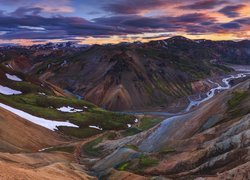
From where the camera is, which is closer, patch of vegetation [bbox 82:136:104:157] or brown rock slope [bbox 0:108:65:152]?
brown rock slope [bbox 0:108:65:152]

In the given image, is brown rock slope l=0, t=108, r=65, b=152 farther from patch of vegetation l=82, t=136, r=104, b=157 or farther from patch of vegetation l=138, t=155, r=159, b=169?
patch of vegetation l=138, t=155, r=159, b=169

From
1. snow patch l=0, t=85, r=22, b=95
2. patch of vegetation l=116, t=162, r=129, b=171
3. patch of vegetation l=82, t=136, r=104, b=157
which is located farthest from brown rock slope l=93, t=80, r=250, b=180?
snow patch l=0, t=85, r=22, b=95

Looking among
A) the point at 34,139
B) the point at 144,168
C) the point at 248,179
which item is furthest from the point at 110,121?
the point at 248,179

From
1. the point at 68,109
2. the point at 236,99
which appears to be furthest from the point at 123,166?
the point at 68,109

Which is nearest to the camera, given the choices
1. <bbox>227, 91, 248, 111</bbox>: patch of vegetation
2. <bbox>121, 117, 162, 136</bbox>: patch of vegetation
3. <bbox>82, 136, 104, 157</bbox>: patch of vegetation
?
<bbox>227, 91, 248, 111</bbox>: patch of vegetation

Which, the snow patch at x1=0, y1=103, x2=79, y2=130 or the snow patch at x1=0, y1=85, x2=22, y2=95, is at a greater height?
the snow patch at x1=0, y1=85, x2=22, y2=95

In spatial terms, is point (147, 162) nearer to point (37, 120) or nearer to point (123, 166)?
point (123, 166)

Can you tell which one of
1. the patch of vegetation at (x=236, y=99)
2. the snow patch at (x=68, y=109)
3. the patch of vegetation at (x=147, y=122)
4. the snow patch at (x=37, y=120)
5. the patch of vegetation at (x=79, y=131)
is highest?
the patch of vegetation at (x=236, y=99)

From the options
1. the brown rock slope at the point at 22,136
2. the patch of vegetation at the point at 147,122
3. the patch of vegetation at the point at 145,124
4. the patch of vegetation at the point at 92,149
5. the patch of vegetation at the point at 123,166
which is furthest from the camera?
the patch of vegetation at the point at 147,122

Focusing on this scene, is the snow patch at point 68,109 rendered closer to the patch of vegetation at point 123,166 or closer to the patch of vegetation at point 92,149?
the patch of vegetation at point 92,149

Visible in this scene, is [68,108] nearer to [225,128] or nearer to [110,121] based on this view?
[110,121]

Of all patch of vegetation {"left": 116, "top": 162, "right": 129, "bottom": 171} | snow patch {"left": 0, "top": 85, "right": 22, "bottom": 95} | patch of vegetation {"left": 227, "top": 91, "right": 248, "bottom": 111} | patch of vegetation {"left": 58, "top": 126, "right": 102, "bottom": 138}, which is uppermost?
patch of vegetation {"left": 227, "top": 91, "right": 248, "bottom": 111}

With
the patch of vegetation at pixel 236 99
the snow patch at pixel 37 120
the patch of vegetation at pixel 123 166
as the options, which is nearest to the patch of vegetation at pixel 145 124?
the snow patch at pixel 37 120

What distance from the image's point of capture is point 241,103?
7625cm
